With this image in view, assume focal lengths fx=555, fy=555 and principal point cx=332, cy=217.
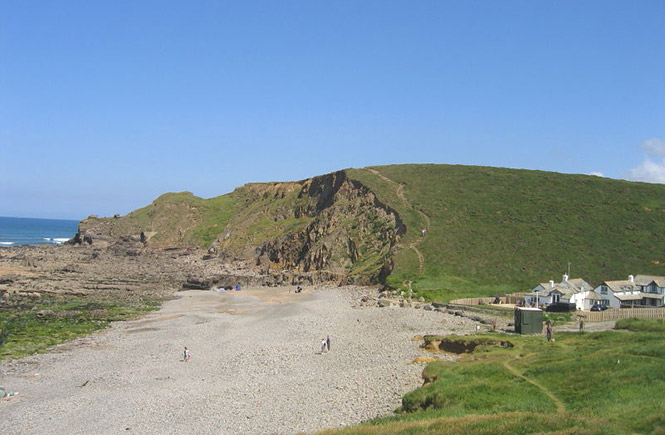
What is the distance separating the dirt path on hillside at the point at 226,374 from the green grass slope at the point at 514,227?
58.0ft

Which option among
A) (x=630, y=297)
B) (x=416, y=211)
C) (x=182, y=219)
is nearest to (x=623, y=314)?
(x=630, y=297)

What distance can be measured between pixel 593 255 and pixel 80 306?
59.8 m

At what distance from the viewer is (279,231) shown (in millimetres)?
111250

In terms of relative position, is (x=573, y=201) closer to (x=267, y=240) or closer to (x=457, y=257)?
(x=457, y=257)

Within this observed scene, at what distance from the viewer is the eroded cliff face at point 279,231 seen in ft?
275

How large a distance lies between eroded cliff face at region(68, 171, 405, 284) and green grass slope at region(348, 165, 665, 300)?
4.68 metres

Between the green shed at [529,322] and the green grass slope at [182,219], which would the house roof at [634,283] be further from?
the green grass slope at [182,219]

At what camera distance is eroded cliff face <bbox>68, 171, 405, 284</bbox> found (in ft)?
275

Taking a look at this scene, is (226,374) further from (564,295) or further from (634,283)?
(634,283)

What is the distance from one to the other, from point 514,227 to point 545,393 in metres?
60.7

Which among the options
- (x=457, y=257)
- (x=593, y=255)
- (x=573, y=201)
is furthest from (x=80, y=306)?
(x=573, y=201)

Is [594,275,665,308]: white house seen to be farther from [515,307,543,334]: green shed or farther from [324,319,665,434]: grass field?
[324,319,665,434]: grass field

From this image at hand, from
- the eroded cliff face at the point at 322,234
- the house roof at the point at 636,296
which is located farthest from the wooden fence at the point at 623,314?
the eroded cliff face at the point at 322,234

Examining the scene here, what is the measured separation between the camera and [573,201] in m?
86.2
